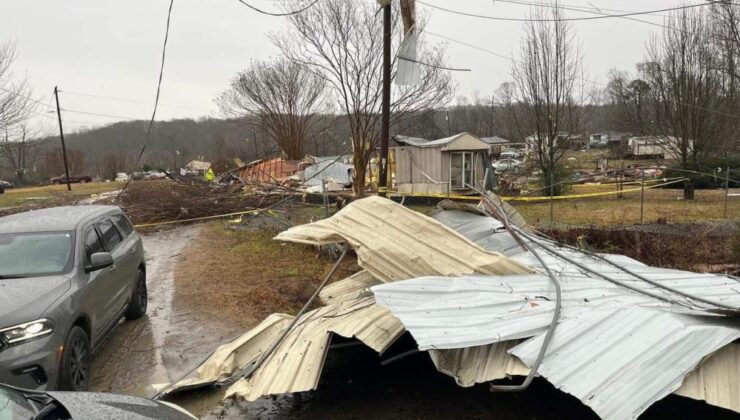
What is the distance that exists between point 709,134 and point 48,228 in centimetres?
2426

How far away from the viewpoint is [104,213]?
631cm

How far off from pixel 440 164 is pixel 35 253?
1693 centimetres

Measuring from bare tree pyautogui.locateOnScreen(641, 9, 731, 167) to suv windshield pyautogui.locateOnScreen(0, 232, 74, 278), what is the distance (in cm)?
2341

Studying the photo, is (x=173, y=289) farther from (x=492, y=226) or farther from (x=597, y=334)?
(x=597, y=334)

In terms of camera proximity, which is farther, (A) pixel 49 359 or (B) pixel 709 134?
(B) pixel 709 134

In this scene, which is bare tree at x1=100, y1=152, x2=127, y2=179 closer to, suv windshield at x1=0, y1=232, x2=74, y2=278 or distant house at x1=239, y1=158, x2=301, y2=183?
distant house at x1=239, y1=158, x2=301, y2=183

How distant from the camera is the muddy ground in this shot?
Result: 13.7ft

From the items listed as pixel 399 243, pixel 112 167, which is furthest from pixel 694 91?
pixel 112 167

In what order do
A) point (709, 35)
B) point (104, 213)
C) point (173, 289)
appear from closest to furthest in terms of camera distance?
point (104, 213) → point (173, 289) → point (709, 35)

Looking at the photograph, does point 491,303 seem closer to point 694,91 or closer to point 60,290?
point 60,290

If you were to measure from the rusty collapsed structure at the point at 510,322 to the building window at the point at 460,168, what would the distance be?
14489 millimetres

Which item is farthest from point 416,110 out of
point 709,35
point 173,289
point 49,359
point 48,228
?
point 49,359

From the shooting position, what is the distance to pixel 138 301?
6957 mm

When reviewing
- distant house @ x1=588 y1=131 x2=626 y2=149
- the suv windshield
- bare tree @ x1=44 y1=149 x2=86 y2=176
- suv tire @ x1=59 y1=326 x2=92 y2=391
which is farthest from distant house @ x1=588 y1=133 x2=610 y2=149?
suv tire @ x1=59 y1=326 x2=92 y2=391
